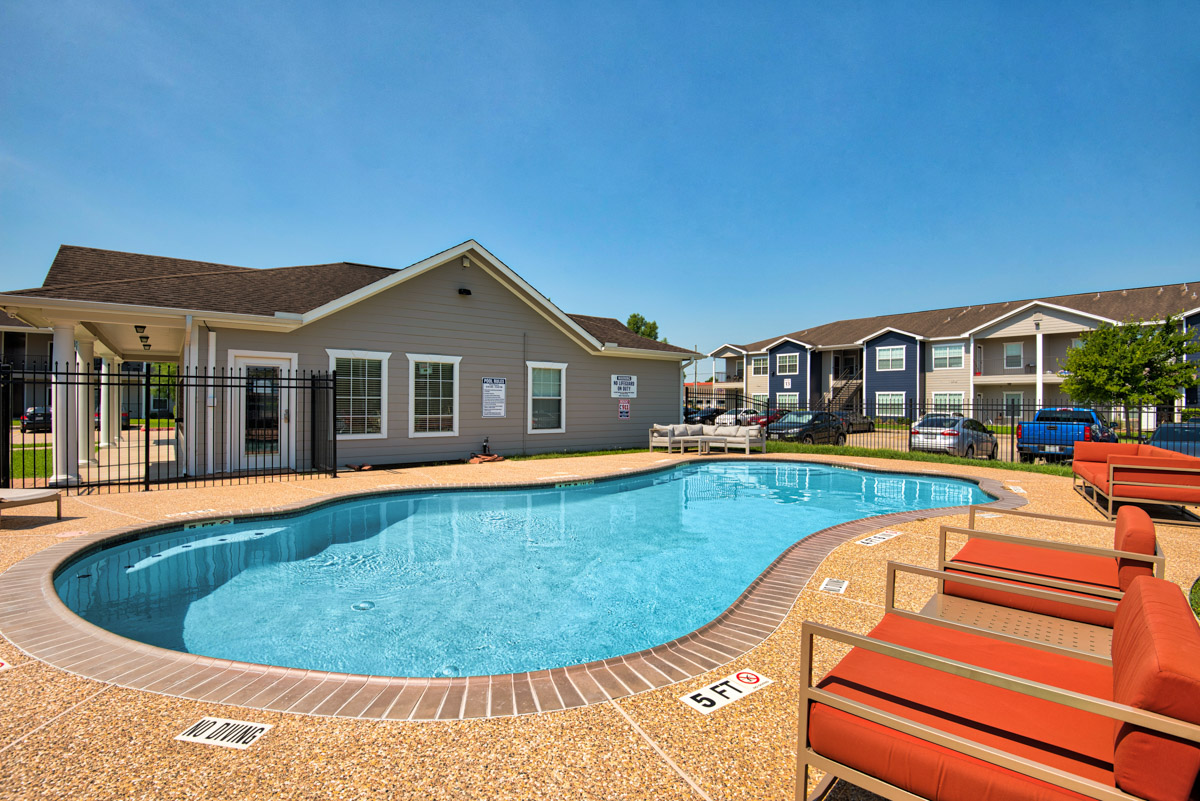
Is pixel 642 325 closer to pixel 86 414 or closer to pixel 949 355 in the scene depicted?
pixel 949 355

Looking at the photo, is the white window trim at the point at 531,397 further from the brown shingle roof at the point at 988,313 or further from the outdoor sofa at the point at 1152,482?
the brown shingle roof at the point at 988,313

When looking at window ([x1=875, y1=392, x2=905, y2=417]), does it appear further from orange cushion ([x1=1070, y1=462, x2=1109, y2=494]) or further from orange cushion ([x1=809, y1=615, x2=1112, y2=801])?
orange cushion ([x1=809, y1=615, x2=1112, y2=801])

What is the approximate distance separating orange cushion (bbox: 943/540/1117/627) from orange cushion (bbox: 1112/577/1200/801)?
1.97 m

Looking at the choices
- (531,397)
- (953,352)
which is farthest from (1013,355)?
(531,397)

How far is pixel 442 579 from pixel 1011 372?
39933mm

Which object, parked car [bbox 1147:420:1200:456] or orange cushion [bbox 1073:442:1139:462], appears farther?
parked car [bbox 1147:420:1200:456]

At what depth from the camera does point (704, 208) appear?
22312 mm

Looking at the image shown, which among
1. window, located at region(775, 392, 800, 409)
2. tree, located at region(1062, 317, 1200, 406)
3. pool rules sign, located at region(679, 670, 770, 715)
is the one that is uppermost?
tree, located at region(1062, 317, 1200, 406)

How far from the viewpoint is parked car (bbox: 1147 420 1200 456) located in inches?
468

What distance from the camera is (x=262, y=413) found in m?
12.1

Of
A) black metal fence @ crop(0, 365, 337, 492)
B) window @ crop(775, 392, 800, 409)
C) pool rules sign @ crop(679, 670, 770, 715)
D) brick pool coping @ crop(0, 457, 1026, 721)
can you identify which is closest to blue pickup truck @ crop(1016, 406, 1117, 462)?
brick pool coping @ crop(0, 457, 1026, 721)

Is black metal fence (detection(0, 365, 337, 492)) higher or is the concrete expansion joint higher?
black metal fence (detection(0, 365, 337, 492))

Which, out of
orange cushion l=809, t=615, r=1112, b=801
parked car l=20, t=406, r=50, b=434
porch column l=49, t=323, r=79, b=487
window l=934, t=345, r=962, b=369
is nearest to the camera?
orange cushion l=809, t=615, r=1112, b=801

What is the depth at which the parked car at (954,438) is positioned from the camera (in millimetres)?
16797
